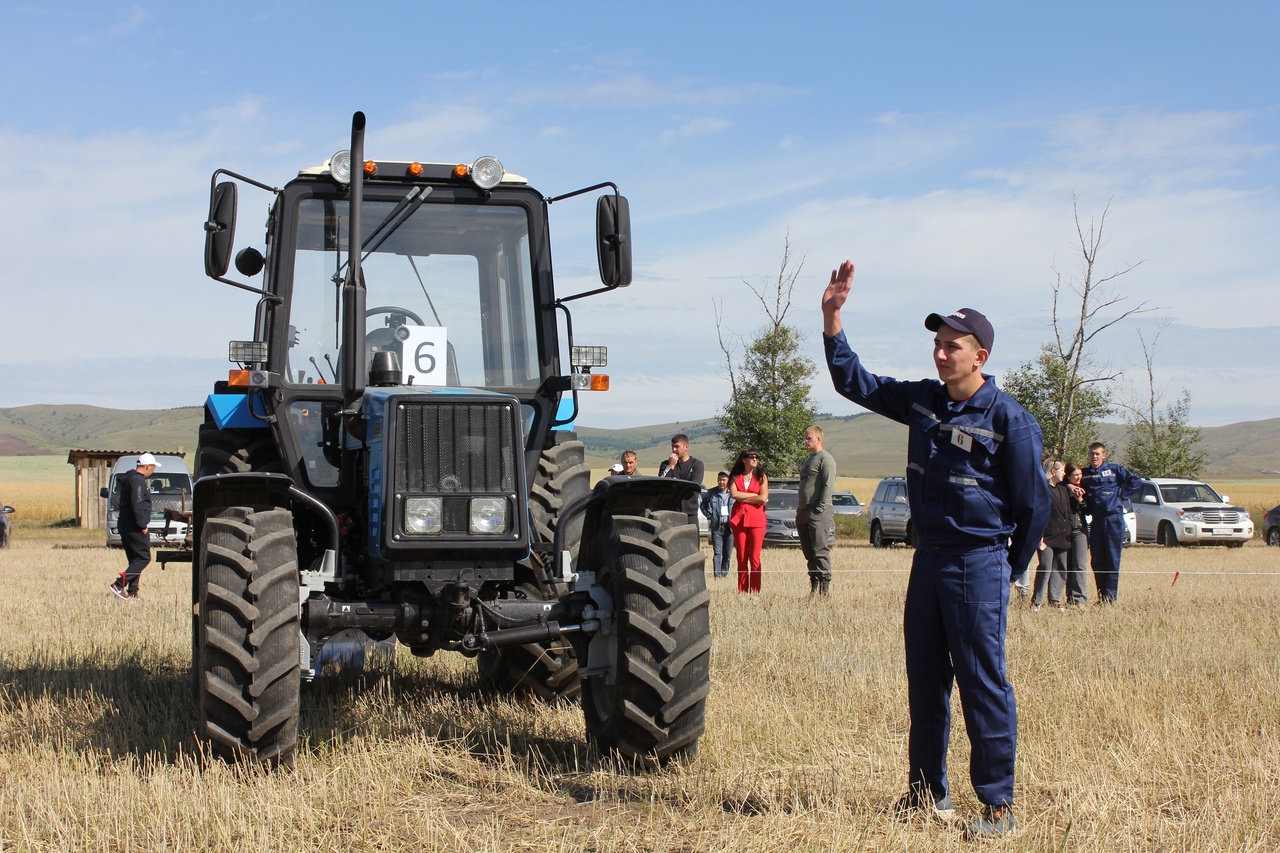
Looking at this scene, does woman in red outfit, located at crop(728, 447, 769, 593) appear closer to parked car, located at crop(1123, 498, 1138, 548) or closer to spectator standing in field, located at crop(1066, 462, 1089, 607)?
spectator standing in field, located at crop(1066, 462, 1089, 607)

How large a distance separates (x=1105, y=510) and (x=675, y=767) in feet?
27.9

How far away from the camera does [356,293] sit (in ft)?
19.1

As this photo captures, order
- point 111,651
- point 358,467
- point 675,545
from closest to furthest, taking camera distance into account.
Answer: point 675,545 < point 358,467 < point 111,651

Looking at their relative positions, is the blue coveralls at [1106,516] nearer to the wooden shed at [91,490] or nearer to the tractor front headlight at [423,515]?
the tractor front headlight at [423,515]

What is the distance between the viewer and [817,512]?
12828 mm

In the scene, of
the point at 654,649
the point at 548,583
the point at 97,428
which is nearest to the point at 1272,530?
the point at 548,583

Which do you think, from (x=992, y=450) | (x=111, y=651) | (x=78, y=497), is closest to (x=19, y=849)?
(x=992, y=450)

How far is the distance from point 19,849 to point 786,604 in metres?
8.36

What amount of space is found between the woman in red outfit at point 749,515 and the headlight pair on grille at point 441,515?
807 centimetres

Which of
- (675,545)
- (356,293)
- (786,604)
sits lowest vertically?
(786,604)

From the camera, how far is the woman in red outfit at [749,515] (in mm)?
13625

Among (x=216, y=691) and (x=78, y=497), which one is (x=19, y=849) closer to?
(x=216, y=691)

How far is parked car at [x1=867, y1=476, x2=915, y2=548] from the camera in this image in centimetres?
2595

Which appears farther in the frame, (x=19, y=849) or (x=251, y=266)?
(x=251, y=266)
